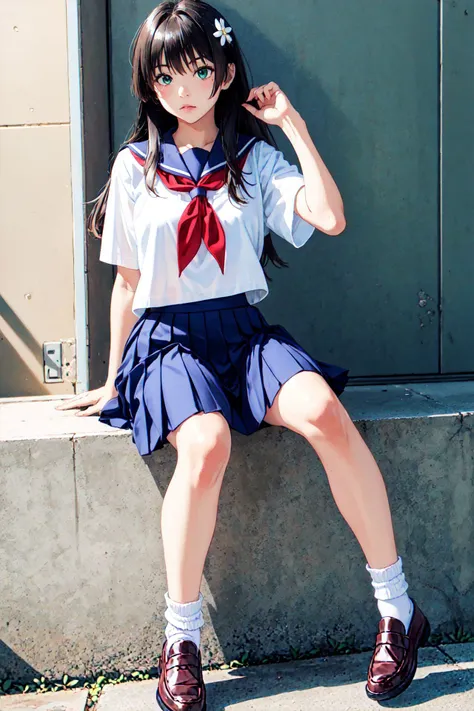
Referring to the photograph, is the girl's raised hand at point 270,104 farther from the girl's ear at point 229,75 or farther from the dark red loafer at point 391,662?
the dark red loafer at point 391,662

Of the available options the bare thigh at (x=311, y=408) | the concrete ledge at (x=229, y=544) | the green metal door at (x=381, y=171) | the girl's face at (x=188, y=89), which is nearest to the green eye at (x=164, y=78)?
the girl's face at (x=188, y=89)

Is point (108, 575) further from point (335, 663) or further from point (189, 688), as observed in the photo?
point (335, 663)

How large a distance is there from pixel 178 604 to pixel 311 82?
2.01 metres

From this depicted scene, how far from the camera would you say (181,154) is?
99.4 inches

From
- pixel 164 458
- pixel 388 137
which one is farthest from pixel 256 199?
pixel 388 137

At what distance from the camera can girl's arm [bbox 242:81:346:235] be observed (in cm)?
234

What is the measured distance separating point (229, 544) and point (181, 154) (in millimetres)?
1179

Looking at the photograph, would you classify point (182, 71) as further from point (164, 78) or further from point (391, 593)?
point (391, 593)

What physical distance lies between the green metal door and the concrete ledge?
0.72 metres

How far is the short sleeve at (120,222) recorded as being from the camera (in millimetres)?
2521

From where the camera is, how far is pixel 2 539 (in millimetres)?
2467

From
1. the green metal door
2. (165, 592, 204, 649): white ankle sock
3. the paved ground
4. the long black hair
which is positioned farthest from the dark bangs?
the paved ground

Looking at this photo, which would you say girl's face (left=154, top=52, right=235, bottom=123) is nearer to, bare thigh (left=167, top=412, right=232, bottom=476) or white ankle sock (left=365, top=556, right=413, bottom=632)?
bare thigh (left=167, top=412, right=232, bottom=476)

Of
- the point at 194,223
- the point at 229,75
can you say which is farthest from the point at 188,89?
the point at 194,223
